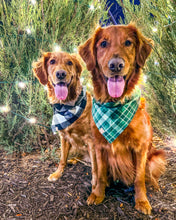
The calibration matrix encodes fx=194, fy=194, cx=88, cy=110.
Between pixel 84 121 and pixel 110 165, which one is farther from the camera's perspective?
pixel 84 121

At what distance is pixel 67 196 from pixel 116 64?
4.51 ft

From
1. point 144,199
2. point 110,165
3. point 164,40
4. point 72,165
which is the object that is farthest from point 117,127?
point 72,165

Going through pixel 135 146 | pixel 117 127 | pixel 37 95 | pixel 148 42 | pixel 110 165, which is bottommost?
pixel 110 165

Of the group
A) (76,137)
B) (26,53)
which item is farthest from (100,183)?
(26,53)

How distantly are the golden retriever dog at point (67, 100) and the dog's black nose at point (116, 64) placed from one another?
2.44 feet

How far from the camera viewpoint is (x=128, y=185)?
2.04 m

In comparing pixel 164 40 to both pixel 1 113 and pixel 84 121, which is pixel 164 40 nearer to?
pixel 84 121

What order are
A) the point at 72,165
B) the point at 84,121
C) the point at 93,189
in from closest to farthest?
the point at 93,189, the point at 84,121, the point at 72,165

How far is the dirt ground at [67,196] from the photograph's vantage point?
1.72 meters

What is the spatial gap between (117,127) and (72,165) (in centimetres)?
110

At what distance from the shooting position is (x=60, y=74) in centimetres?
212

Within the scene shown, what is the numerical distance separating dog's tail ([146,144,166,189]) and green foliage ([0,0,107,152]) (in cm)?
158

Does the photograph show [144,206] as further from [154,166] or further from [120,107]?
[120,107]

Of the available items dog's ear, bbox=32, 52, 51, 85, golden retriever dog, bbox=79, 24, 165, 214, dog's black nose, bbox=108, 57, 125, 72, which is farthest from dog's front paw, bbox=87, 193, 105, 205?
dog's ear, bbox=32, 52, 51, 85
